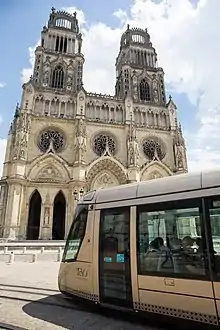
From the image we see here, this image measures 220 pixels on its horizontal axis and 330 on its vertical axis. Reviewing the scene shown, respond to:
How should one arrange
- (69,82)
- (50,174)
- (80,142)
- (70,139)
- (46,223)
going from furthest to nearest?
(69,82), (70,139), (80,142), (50,174), (46,223)

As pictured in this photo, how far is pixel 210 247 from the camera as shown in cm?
315

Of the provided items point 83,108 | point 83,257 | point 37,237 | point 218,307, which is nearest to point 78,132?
point 83,108

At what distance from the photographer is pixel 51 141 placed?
87.8 ft

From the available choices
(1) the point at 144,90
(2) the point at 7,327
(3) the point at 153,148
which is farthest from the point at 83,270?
(1) the point at 144,90

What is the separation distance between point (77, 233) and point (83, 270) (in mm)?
692

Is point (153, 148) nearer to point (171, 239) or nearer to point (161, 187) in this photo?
point (161, 187)

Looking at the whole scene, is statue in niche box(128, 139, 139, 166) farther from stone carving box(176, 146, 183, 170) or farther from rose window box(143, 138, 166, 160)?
stone carving box(176, 146, 183, 170)

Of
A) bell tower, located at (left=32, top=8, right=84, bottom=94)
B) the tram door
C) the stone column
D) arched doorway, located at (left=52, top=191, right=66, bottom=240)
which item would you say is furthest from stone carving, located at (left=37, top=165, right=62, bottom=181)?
the tram door

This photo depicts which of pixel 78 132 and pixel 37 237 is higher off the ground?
pixel 78 132

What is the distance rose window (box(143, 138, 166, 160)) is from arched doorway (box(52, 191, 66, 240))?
1227 centimetres

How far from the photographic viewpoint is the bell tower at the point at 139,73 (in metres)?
33.4

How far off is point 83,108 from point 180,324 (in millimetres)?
27218

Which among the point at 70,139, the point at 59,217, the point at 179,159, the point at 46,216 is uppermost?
the point at 70,139

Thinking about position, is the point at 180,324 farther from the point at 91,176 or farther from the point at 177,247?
the point at 91,176
